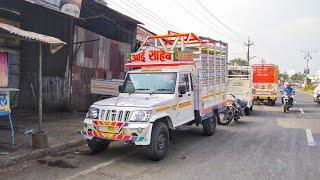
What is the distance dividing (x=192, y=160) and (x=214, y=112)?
13.8ft

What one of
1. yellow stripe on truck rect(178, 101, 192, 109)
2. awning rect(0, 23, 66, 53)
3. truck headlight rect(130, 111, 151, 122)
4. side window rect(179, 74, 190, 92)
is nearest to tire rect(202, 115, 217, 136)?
yellow stripe on truck rect(178, 101, 192, 109)

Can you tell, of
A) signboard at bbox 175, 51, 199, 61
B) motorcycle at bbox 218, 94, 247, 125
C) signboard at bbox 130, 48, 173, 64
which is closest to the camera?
signboard at bbox 130, 48, 173, 64

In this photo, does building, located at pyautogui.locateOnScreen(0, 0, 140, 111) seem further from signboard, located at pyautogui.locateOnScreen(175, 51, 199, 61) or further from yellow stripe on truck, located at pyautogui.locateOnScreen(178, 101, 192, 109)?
yellow stripe on truck, located at pyautogui.locateOnScreen(178, 101, 192, 109)

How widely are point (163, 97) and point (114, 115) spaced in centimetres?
152

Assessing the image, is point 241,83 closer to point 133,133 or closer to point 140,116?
point 140,116

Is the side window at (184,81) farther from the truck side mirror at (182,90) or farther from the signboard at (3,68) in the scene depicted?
the signboard at (3,68)

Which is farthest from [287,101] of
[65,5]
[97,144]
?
[97,144]

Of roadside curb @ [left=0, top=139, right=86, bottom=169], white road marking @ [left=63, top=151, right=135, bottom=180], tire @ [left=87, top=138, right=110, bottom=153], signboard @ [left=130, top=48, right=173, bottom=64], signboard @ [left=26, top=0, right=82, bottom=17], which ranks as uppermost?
signboard @ [left=26, top=0, right=82, bottom=17]

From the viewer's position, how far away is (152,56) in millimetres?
10391

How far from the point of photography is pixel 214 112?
12.3m

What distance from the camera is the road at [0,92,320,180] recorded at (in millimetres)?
7051

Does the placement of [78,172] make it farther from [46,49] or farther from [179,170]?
[46,49]

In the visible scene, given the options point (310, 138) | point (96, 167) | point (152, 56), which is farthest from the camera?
point (310, 138)

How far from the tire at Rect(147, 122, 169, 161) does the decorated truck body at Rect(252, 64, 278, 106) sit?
58.1 feet
